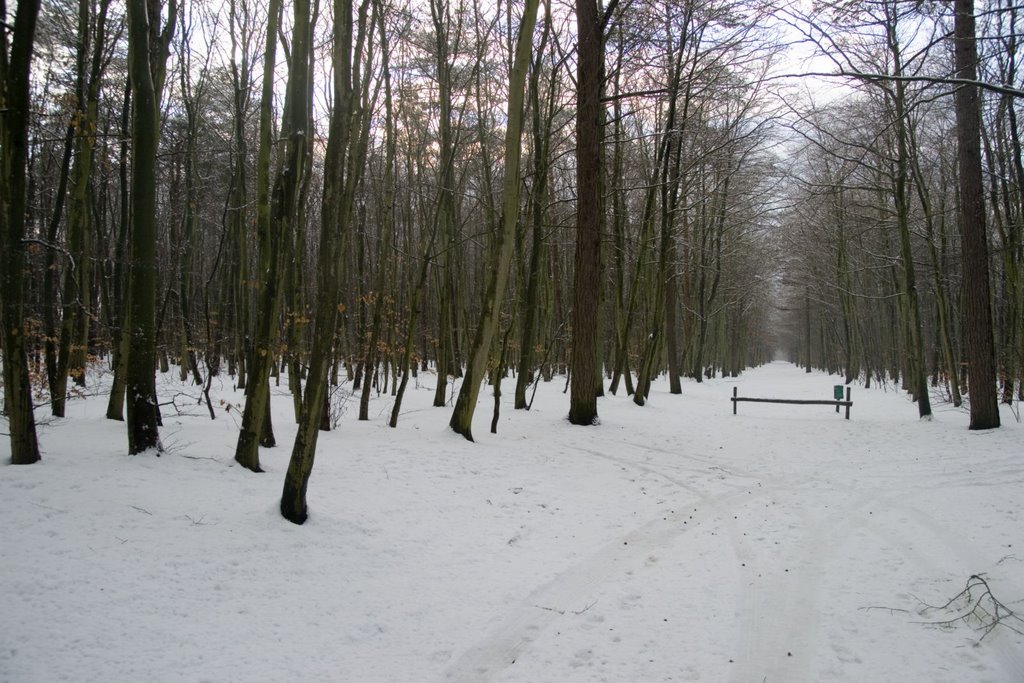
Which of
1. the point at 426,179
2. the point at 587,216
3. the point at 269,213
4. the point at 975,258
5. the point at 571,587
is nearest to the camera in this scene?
the point at 571,587

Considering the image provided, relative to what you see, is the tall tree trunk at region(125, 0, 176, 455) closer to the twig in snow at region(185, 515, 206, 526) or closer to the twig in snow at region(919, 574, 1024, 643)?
the twig in snow at region(185, 515, 206, 526)

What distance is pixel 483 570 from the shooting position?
493 centimetres

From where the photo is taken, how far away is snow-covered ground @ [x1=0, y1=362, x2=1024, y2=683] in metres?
3.41

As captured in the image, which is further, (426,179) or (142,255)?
(426,179)

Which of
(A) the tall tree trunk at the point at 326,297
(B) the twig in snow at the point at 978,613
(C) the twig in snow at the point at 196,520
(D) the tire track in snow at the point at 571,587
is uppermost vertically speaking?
(A) the tall tree trunk at the point at 326,297

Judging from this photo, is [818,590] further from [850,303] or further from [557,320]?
[850,303]

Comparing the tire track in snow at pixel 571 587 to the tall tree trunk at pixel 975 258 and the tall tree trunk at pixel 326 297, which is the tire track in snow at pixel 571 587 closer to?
the tall tree trunk at pixel 326 297

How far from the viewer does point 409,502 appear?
617cm

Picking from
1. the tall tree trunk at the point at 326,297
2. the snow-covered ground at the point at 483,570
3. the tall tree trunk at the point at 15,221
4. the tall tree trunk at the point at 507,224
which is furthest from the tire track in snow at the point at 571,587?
the tall tree trunk at the point at 15,221

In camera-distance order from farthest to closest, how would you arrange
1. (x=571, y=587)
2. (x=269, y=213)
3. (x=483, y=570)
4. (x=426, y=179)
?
(x=426, y=179) → (x=269, y=213) → (x=483, y=570) → (x=571, y=587)

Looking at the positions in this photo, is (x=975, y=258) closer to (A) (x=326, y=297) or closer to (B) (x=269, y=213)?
(A) (x=326, y=297)

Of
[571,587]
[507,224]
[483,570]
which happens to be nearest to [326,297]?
[483,570]

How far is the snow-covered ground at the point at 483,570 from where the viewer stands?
341 centimetres

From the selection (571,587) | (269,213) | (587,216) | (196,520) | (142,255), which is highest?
(587,216)
